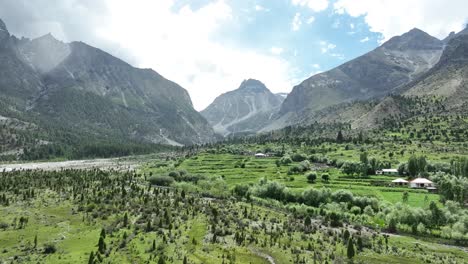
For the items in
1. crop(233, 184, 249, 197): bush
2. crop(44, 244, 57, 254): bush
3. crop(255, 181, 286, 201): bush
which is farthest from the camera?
crop(233, 184, 249, 197): bush

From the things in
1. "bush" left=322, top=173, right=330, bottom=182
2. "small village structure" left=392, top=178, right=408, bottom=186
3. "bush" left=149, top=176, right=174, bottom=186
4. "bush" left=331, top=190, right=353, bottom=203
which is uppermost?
"bush" left=149, top=176, right=174, bottom=186

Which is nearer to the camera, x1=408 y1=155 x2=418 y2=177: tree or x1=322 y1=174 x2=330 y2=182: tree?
x1=322 y1=174 x2=330 y2=182: tree

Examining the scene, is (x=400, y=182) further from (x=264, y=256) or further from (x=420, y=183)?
(x=264, y=256)

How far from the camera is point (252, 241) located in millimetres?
78812

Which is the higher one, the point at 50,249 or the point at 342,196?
the point at 342,196

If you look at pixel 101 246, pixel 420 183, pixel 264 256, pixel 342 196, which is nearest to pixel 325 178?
pixel 420 183

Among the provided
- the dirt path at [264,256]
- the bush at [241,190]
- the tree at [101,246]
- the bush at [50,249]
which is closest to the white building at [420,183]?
the bush at [241,190]

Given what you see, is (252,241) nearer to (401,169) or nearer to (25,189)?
(25,189)

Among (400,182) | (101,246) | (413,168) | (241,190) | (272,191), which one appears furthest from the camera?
(413,168)

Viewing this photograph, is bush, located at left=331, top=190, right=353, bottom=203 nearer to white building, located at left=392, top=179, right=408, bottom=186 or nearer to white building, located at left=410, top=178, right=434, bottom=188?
white building, located at left=410, top=178, right=434, bottom=188

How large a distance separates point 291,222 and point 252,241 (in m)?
20.8

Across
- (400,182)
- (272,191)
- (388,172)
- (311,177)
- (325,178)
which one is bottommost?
(272,191)

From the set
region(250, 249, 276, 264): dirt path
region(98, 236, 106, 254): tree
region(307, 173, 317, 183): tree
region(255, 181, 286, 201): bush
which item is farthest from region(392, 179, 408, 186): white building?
region(98, 236, 106, 254): tree

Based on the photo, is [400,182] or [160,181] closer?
[400,182]
